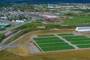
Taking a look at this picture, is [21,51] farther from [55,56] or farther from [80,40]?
[80,40]

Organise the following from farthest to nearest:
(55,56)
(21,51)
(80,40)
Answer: (80,40), (21,51), (55,56)

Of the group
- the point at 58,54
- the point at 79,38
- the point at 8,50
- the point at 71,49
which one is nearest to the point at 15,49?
the point at 8,50

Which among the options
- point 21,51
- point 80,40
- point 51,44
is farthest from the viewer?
point 80,40

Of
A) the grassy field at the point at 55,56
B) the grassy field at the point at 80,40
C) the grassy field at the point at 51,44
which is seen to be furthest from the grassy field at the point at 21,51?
the grassy field at the point at 80,40

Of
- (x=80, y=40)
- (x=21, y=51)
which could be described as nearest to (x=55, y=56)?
(x=21, y=51)

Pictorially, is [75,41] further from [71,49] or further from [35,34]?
[35,34]

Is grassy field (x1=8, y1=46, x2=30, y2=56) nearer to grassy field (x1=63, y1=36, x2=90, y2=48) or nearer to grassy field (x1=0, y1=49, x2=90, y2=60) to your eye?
grassy field (x1=0, y1=49, x2=90, y2=60)

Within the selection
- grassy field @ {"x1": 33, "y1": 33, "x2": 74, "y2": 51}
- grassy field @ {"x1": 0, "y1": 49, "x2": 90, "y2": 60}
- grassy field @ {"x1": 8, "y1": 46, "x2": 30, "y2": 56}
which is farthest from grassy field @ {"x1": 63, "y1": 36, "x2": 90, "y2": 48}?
grassy field @ {"x1": 8, "y1": 46, "x2": 30, "y2": 56}

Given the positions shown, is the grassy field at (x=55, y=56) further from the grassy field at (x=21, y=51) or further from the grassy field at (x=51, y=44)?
the grassy field at (x=51, y=44)

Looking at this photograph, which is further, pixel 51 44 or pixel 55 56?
pixel 51 44

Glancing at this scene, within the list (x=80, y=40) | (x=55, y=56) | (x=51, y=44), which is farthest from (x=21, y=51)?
(x=80, y=40)

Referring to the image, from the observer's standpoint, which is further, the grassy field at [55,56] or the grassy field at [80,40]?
the grassy field at [80,40]

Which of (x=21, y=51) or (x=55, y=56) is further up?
(x=21, y=51)
